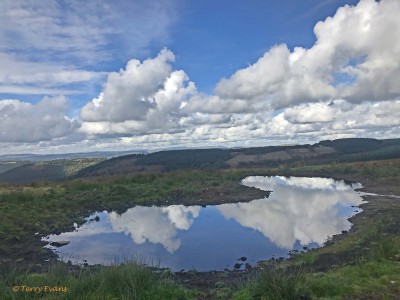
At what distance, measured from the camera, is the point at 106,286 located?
36.2 ft

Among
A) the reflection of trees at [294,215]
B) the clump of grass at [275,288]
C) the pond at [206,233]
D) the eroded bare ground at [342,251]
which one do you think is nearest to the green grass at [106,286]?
the eroded bare ground at [342,251]

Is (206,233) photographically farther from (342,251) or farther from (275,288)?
(275,288)

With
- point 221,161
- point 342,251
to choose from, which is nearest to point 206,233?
point 342,251

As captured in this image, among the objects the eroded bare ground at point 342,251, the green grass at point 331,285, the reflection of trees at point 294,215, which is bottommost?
the reflection of trees at point 294,215

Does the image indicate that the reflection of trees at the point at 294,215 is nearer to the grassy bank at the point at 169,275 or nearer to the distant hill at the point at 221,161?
the grassy bank at the point at 169,275

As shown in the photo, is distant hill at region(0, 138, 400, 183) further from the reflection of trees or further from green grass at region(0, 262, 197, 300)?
green grass at region(0, 262, 197, 300)

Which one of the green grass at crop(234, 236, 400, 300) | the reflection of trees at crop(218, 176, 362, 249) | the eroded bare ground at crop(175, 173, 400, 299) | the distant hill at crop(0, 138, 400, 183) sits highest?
the green grass at crop(234, 236, 400, 300)

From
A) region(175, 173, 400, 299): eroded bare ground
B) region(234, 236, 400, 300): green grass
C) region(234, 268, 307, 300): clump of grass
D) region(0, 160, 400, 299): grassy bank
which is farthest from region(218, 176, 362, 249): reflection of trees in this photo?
region(234, 268, 307, 300): clump of grass

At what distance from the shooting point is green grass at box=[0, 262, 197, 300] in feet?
33.6

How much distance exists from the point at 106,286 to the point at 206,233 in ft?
68.5

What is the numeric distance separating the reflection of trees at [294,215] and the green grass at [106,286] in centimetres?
1542

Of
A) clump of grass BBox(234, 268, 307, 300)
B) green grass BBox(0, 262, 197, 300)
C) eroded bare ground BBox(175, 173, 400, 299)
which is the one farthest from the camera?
eroded bare ground BBox(175, 173, 400, 299)

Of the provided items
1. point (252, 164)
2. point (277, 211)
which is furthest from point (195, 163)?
point (277, 211)

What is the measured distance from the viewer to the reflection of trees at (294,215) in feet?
94.4
